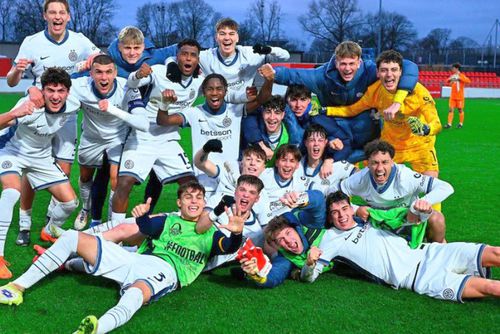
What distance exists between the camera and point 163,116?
5.78m

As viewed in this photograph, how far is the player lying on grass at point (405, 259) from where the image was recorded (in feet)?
14.3

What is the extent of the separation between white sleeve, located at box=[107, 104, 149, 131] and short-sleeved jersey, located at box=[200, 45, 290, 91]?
1.00 metres

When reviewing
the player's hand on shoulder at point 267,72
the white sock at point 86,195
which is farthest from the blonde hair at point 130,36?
the white sock at point 86,195

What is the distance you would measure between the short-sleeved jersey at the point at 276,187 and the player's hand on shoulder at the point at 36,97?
1984mm

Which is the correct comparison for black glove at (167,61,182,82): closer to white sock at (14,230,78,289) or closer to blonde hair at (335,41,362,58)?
blonde hair at (335,41,362,58)

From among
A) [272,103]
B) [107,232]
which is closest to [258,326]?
[107,232]

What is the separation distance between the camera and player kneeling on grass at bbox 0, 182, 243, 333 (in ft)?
13.5

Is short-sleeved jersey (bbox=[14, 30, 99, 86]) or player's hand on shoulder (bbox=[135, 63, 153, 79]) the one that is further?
short-sleeved jersey (bbox=[14, 30, 99, 86])

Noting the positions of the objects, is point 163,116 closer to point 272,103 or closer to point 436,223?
point 272,103

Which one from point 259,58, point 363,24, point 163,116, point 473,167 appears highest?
point 363,24

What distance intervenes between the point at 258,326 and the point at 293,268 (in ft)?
3.33

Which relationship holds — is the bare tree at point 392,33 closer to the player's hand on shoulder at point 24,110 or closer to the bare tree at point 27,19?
the bare tree at point 27,19

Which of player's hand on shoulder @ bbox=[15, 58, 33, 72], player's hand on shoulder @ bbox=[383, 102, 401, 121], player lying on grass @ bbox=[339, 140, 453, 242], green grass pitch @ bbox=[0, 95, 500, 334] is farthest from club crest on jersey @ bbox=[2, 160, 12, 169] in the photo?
player's hand on shoulder @ bbox=[383, 102, 401, 121]

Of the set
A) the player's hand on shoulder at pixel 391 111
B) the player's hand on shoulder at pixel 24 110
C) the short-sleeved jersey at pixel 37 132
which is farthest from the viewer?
the player's hand on shoulder at pixel 391 111
